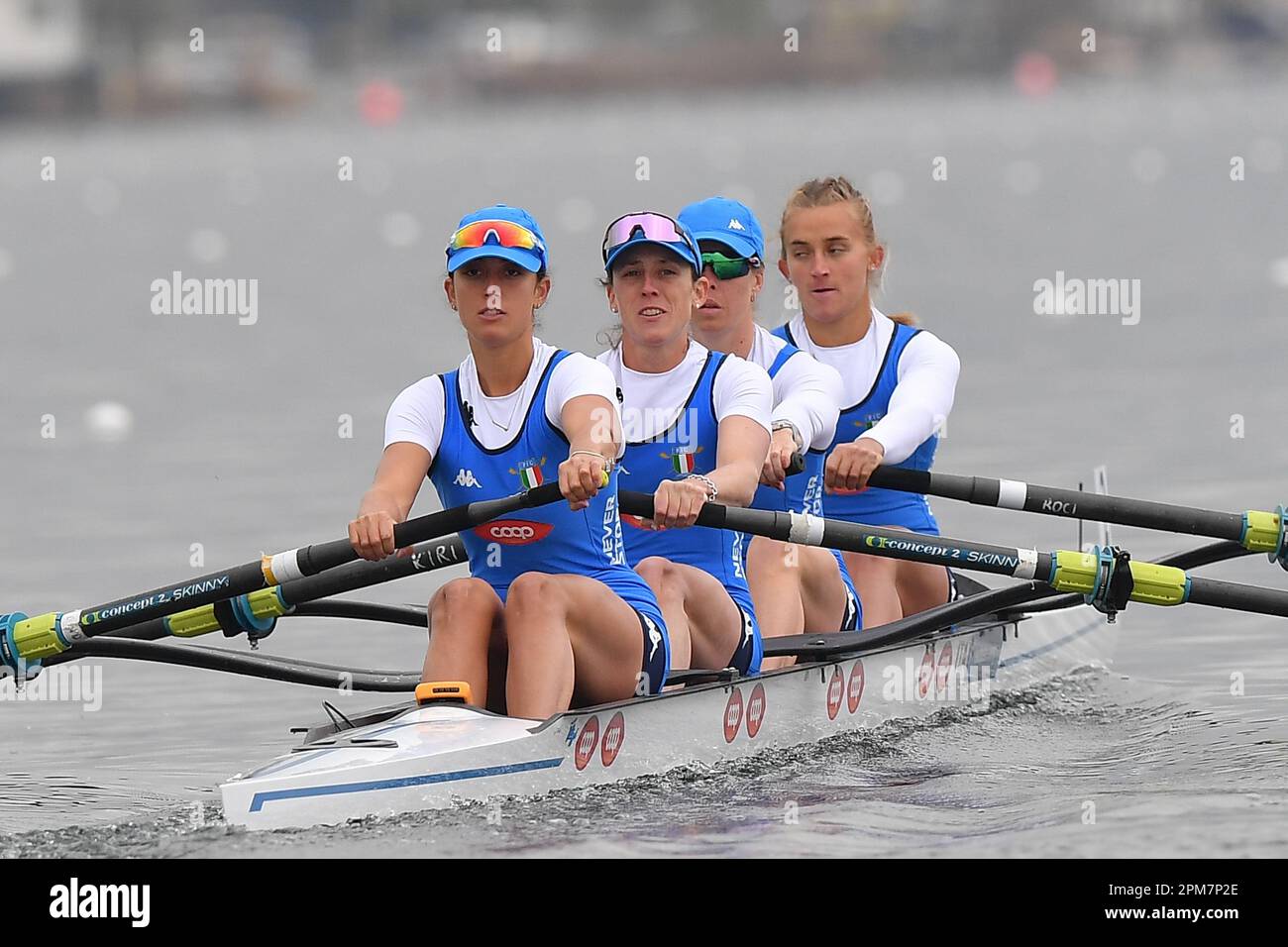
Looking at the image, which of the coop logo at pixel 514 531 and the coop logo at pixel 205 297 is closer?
the coop logo at pixel 514 531

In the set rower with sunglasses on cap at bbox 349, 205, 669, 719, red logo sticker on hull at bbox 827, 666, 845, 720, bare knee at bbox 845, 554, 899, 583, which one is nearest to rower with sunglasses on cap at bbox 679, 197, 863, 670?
red logo sticker on hull at bbox 827, 666, 845, 720

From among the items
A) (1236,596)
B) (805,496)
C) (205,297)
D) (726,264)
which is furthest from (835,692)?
(205,297)

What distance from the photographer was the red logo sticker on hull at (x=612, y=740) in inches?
281

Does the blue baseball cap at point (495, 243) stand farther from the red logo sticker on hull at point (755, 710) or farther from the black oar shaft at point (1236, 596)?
the black oar shaft at point (1236, 596)

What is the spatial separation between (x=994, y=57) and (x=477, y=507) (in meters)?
109

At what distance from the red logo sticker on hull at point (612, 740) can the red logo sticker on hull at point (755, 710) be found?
0.73 meters

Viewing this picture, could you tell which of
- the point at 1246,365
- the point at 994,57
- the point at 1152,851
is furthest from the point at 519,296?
the point at 994,57

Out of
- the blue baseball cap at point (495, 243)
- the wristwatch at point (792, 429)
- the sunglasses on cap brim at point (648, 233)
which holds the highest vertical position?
the sunglasses on cap brim at point (648, 233)

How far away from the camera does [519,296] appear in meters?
6.99

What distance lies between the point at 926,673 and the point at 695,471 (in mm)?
1620

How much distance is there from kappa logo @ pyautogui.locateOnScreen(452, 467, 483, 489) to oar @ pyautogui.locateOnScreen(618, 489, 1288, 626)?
128 centimetres

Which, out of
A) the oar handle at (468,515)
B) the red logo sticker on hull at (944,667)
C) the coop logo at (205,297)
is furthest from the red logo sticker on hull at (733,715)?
the coop logo at (205,297)

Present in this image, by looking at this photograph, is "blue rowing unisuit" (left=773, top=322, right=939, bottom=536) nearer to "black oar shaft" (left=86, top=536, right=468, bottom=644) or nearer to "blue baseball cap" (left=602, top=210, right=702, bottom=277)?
"blue baseball cap" (left=602, top=210, right=702, bottom=277)

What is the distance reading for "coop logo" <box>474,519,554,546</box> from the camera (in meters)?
7.08
